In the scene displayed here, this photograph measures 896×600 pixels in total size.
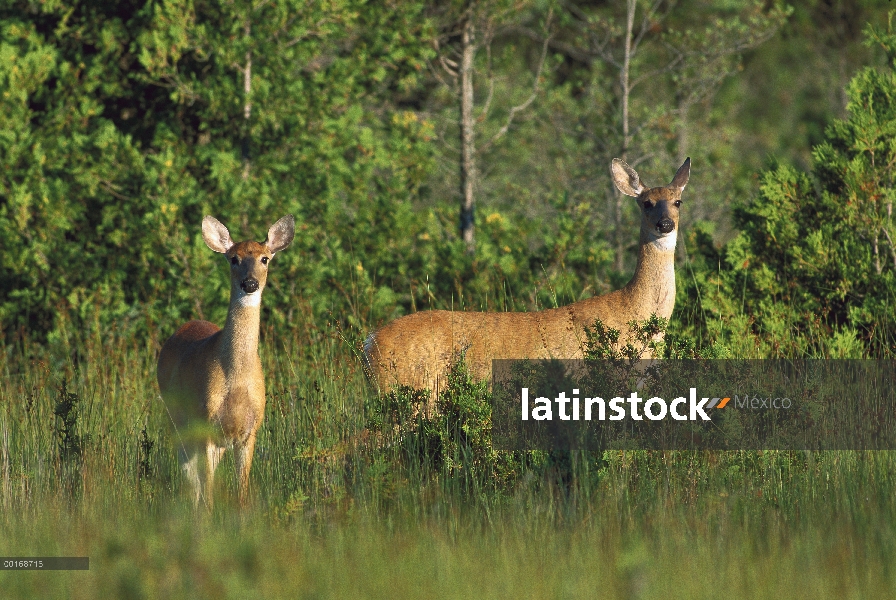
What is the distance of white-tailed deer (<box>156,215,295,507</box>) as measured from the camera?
21.7ft

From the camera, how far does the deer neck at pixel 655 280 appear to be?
26.7ft

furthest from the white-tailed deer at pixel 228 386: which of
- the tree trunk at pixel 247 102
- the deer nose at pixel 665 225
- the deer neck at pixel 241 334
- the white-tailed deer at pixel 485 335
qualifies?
the tree trunk at pixel 247 102

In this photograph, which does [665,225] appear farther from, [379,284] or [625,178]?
[379,284]

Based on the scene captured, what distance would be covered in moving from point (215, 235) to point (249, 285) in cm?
84

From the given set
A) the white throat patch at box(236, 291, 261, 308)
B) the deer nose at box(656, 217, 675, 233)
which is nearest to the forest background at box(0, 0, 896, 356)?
the deer nose at box(656, 217, 675, 233)

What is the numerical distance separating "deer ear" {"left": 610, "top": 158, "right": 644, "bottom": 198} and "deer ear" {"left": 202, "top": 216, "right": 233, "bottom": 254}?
2.64 metres

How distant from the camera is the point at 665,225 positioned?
8133 millimetres

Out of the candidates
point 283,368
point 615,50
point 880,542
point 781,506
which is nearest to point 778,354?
point 781,506

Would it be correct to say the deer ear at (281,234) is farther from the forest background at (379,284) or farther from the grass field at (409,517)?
the grass field at (409,517)

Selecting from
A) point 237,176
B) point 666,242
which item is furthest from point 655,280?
point 237,176

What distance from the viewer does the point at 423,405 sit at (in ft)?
22.3

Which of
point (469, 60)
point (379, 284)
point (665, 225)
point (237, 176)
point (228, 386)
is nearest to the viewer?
point (228, 386)

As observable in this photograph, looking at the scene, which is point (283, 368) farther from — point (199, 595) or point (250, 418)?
point (199, 595)

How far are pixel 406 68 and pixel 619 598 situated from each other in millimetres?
7983
